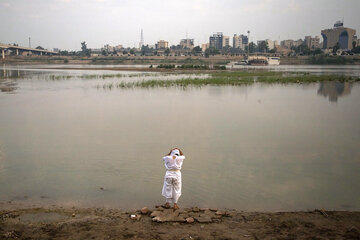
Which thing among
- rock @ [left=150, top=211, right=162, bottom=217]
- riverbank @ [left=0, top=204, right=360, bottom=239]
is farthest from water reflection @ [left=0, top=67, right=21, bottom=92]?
rock @ [left=150, top=211, right=162, bottom=217]

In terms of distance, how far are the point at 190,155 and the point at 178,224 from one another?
147 inches

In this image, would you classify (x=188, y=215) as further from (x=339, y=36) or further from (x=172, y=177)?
(x=339, y=36)

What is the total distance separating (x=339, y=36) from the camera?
186m

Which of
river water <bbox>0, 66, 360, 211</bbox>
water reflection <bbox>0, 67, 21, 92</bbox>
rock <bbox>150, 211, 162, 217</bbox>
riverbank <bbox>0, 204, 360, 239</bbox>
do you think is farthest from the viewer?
water reflection <bbox>0, 67, 21, 92</bbox>

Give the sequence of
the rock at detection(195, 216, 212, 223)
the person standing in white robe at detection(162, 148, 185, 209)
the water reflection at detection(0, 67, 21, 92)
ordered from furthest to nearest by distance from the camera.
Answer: the water reflection at detection(0, 67, 21, 92), the person standing in white robe at detection(162, 148, 185, 209), the rock at detection(195, 216, 212, 223)

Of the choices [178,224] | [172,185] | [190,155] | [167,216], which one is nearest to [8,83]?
[190,155]

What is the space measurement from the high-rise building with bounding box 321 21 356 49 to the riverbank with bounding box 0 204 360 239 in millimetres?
199748

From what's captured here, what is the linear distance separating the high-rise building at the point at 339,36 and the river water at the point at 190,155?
191m

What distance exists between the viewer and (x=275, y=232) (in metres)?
4.28

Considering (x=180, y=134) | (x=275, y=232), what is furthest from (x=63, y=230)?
(x=180, y=134)

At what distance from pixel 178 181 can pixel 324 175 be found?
3.52 m

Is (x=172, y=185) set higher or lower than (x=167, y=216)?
higher

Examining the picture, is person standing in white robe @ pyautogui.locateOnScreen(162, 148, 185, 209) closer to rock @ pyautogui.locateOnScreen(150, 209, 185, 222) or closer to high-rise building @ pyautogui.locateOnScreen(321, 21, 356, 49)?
rock @ pyautogui.locateOnScreen(150, 209, 185, 222)

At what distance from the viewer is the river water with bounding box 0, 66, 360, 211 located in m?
5.88
